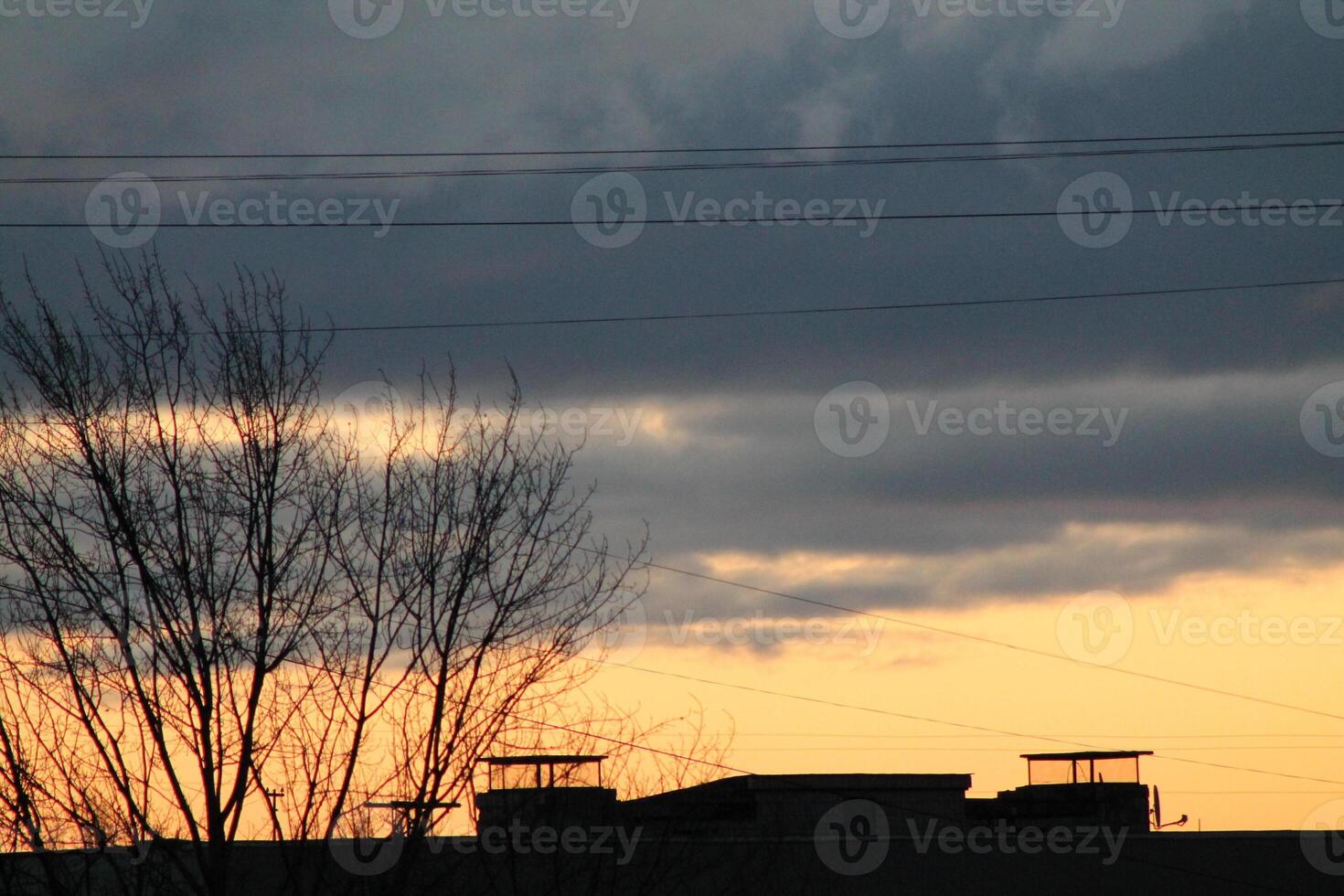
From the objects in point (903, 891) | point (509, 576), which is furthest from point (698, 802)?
point (903, 891)

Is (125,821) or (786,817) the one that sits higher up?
(786,817)

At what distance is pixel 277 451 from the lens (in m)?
15.0

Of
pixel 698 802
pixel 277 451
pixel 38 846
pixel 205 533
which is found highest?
pixel 277 451

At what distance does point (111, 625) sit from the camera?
13969 mm

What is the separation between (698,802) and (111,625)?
8361mm

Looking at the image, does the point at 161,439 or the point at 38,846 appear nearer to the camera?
the point at 38,846

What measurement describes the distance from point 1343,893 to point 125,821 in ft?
84.0

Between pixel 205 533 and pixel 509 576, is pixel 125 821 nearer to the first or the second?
pixel 205 533

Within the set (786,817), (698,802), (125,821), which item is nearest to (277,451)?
(125,821)

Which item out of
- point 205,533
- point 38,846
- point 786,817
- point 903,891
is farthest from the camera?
point 786,817

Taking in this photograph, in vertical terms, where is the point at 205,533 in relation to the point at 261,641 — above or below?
above

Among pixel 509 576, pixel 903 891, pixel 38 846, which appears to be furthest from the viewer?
pixel 903 891

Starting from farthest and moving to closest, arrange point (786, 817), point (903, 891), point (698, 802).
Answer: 1. point (786, 817)
2. point (903, 891)
3. point (698, 802)

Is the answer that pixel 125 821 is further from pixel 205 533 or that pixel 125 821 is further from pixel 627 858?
pixel 627 858
